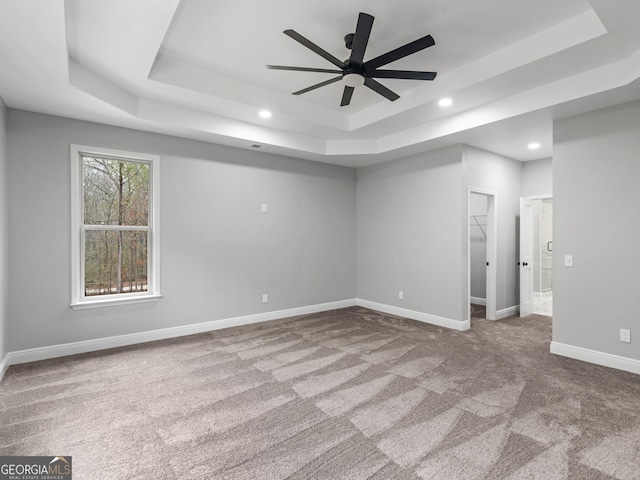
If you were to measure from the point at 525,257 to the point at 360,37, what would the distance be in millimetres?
4749

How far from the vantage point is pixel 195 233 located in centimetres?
452

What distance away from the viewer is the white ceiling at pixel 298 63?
8.02ft

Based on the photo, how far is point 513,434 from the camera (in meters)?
2.23

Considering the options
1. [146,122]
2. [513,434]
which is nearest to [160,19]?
[146,122]

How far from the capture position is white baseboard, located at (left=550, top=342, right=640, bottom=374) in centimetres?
324

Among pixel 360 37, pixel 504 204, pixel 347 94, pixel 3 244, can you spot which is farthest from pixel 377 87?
pixel 3 244

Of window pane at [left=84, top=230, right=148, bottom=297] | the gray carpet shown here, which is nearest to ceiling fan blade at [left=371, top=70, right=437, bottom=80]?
the gray carpet

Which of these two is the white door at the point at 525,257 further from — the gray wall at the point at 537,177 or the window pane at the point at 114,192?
the window pane at the point at 114,192

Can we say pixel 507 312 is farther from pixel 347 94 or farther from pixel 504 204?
pixel 347 94

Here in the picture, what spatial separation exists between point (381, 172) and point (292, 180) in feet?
5.12

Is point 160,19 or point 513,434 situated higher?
point 160,19

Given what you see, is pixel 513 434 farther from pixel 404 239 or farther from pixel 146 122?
pixel 146 122

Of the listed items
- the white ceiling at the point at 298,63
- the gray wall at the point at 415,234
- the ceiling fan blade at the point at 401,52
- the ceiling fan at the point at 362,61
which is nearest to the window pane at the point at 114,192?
the white ceiling at the point at 298,63

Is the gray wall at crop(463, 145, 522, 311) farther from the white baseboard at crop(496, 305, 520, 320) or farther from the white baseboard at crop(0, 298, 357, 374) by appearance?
the white baseboard at crop(0, 298, 357, 374)
